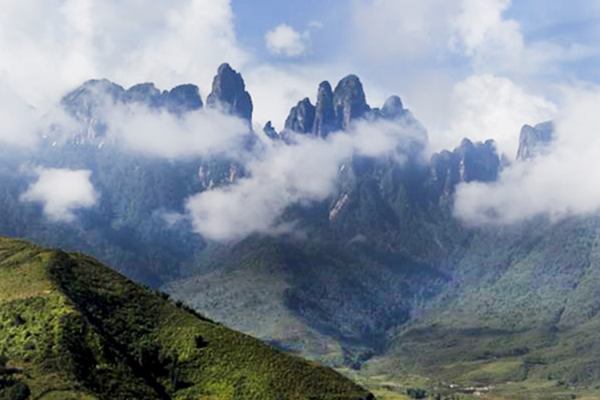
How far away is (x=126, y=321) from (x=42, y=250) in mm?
34259

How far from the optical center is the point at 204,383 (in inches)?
6063

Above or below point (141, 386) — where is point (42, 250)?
above

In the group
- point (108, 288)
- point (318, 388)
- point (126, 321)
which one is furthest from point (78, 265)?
point (318, 388)

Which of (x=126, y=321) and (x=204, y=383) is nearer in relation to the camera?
(x=204, y=383)

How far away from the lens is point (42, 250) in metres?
189

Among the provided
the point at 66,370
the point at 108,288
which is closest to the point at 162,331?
the point at 108,288

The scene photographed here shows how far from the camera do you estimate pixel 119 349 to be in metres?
157

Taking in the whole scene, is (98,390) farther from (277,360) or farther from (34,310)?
(277,360)

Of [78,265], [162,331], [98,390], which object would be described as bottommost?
[98,390]

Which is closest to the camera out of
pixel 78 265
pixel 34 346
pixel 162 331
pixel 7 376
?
pixel 7 376

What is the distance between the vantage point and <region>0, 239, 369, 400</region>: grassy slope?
470 ft

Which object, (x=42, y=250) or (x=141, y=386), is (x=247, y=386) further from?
(x=42, y=250)

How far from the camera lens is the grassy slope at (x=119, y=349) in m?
143

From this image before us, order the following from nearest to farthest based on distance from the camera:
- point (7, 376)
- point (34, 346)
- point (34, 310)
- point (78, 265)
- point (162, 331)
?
point (7, 376), point (34, 346), point (34, 310), point (162, 331), point (78, 265)
